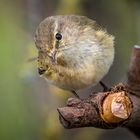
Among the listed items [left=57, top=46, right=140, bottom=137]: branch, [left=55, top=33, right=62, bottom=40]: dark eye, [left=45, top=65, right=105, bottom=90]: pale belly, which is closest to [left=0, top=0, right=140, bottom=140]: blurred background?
[left=45, top=65, right=105, bottom=90]: pale belly

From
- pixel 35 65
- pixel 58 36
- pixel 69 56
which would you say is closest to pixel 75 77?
pixel 69 56

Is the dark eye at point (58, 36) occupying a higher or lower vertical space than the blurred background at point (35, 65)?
higher

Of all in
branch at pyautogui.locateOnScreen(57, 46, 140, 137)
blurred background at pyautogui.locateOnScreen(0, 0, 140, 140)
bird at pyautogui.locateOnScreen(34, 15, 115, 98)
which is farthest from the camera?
blurred background at pyautogui.locateOnScreen(0, 0, 140, 140)

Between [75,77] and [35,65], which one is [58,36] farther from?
[35,65]

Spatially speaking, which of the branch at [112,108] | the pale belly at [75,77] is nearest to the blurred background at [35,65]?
the pale belly at [75,77]

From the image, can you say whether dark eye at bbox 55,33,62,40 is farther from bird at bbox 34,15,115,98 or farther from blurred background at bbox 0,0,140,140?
blurred background at bbox 0,0,140,140

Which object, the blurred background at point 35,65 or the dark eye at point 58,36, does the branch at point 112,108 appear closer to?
the dark eye at point 58,36

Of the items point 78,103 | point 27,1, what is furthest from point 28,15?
point 78,103
